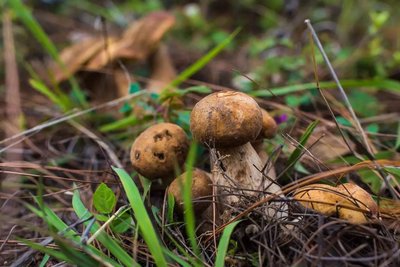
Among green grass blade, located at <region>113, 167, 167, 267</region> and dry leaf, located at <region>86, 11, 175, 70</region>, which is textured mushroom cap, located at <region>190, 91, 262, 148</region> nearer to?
green grass blade, located at <region>113, 167, 167, 267</region>

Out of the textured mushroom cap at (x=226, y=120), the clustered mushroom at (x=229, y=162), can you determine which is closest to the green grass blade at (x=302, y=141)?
the clustered mushroom at (x=229, y=162)

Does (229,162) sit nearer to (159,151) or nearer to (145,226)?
(159,151)

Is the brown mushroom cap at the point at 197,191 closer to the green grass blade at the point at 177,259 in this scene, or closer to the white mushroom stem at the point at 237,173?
the white mushroom stem at the point at 237,173

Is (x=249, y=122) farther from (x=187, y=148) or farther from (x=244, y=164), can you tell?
(x=187, y=148)

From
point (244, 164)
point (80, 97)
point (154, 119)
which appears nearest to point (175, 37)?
point (80, 97)

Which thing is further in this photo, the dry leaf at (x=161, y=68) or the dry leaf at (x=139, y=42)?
the dry leaf at (x=161, y=68)

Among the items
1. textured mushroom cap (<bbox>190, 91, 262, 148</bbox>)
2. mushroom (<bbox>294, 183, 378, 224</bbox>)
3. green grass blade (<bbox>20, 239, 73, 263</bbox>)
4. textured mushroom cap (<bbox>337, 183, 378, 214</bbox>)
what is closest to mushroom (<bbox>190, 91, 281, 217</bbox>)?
textured mushroom cap (<bbox>190, 91, 262, 148</bbox>)

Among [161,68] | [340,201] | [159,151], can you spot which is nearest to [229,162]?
[159,151]
